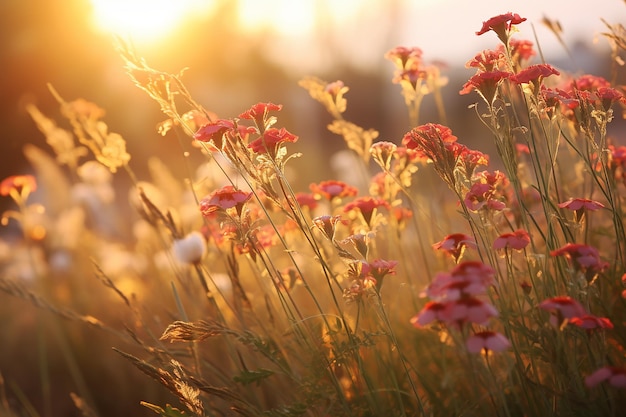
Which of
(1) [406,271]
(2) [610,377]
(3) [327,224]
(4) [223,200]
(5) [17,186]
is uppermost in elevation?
(5) [17,186]

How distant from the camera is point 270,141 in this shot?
1614 millimetres

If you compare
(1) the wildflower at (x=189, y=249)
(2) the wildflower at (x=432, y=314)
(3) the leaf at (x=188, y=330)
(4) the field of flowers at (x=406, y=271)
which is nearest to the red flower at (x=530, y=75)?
(4) the field of flowers at (x=406, y=271)

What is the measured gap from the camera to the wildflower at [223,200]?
164 centimetres

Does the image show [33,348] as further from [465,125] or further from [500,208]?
[465,125]

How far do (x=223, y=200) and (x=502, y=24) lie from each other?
742 millimetres

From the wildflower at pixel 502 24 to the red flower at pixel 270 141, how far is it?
0.51 metres

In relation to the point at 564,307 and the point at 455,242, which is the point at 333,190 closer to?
the point at 455,242

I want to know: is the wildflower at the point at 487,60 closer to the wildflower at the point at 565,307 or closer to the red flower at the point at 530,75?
the red flower at the point at 530,75

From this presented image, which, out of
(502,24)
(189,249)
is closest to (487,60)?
(502,24)

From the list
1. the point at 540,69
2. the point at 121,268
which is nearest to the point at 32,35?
the point at 121,268

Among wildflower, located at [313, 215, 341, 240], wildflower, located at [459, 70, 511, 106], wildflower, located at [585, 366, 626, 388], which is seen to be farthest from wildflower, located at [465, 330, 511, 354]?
wildflower, located at [459, 70, 511, 106]

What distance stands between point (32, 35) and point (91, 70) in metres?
1.11

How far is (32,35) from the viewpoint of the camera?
1041 cm

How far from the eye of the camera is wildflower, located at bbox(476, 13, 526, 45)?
1.62 m
